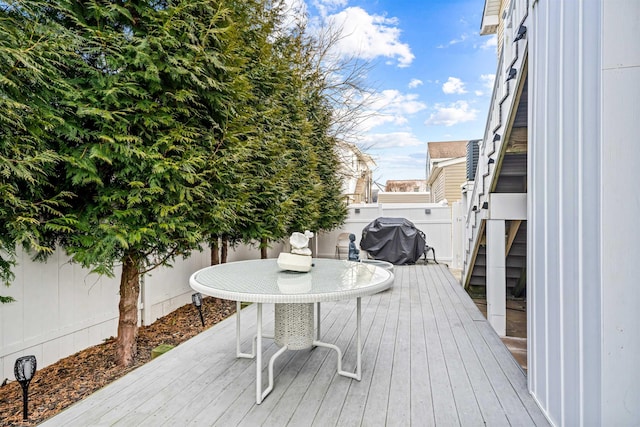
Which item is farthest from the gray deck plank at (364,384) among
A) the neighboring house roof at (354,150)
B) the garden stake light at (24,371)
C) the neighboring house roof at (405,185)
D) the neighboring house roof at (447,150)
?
the neighboring house roof at (405,185)

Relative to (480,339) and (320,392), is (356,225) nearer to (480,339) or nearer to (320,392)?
(480,339)

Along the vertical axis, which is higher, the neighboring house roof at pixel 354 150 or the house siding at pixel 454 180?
the neighboring house roof at pixel 354 150

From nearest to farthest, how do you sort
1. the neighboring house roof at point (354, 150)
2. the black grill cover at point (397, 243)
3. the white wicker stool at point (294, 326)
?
1. the white wicker stool at point (294, 326)
2. the black grill cover at point (397, 243)
3. the neighboring house roof at point (354, 150)

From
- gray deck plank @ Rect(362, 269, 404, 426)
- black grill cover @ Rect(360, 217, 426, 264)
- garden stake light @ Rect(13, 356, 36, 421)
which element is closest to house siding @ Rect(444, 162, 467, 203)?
black grill cover @ Rect(360, 217, 426, 264)

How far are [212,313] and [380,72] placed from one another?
7.74 m

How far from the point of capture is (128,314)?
3.02m

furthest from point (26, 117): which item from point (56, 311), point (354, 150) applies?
point (354, 150)

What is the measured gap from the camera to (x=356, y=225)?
9508 mm

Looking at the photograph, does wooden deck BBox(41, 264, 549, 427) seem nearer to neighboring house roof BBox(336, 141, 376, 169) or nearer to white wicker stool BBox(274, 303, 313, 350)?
white wicker stool BBox(274, 303, 313, 350)

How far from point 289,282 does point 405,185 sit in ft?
79.4

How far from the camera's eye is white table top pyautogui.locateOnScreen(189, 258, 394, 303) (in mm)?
1774

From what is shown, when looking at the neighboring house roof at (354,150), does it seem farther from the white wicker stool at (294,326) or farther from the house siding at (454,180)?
the white wicker stool at (294,326)

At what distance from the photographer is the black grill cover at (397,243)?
7.43 meters

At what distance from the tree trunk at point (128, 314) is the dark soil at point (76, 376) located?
97 millimetres
